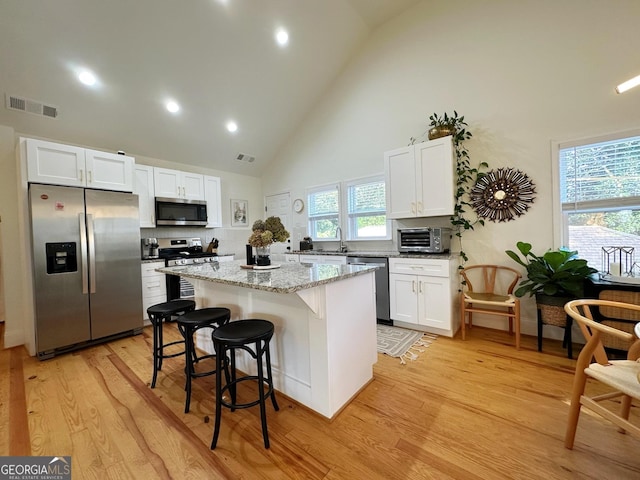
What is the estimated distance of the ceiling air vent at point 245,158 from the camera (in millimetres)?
5047

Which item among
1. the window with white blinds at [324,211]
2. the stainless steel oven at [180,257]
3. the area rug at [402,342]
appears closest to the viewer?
the area rug at [402,342]

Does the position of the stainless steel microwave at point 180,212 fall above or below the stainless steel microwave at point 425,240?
above

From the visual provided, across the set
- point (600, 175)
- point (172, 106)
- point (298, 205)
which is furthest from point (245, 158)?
point (600, 175)

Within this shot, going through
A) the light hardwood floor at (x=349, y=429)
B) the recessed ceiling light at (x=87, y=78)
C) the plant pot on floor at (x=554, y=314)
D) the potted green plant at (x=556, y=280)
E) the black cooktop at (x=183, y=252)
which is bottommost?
the light hardwood floor at (x=349, y=429)

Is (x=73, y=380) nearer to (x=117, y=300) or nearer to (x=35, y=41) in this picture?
(x=117, y=300)

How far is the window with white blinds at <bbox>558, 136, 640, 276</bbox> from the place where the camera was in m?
2.49

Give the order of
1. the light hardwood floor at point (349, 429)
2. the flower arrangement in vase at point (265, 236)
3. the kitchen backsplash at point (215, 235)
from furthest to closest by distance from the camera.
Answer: the kitchen backsplash at point (215, 235), the flower arrangement in vase at point (265, 236), the light hardwood floor at point (349, 429)

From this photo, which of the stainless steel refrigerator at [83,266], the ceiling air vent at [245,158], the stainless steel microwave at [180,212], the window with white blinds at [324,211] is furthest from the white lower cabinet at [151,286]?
the window with white blinds at [324,211]

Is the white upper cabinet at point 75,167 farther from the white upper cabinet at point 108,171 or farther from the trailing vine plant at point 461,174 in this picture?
the trailing vine plant at point 461,174

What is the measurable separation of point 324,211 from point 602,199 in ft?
11.4

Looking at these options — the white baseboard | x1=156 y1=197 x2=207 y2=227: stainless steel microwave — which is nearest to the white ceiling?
x1=156 y1=197 x2=207 y2=227: stainless steel microwave

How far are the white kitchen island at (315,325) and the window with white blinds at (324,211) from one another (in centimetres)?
254

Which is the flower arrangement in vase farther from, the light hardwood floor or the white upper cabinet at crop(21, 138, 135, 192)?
the white upper cabinet at crop(21, 138, 135, 192)

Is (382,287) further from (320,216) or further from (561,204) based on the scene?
(561,204)
